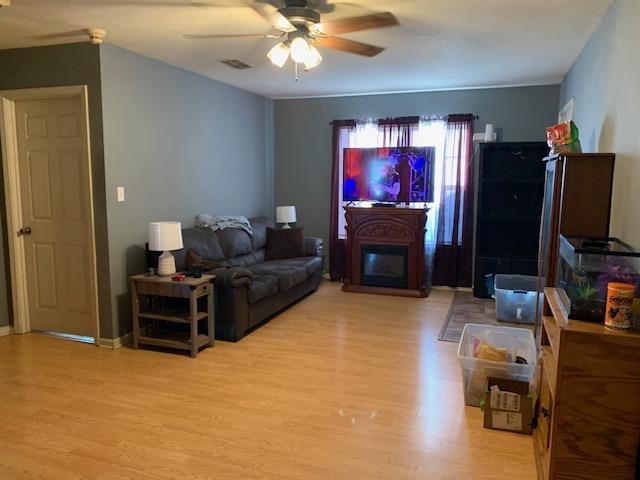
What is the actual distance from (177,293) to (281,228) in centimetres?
239

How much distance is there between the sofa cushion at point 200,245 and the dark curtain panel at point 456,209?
110 inches

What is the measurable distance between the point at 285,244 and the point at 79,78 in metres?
2.85

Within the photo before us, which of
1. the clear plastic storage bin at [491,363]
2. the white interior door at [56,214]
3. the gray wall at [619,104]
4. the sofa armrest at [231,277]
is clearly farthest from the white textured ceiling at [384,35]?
the clear plastic storage bin at [491,363]

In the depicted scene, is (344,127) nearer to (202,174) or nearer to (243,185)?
(243,185)

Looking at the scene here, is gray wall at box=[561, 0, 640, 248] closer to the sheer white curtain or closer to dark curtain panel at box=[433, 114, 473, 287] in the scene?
dark curtain panel at box=[433, 114, 473, 287]

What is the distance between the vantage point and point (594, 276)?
1.86m

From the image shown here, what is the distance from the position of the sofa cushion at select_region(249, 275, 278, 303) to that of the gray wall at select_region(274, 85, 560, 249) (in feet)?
7.07

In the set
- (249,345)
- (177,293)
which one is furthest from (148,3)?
(249,345)

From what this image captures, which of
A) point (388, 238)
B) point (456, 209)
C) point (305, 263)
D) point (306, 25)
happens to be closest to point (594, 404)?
point (306, 25)

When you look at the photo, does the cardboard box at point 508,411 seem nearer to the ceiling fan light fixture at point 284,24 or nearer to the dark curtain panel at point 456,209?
the ceiling fan light fixture at point 284,24

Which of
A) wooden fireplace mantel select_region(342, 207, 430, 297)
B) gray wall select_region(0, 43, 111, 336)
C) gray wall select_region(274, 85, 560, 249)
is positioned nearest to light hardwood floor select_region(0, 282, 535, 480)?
gray wall select_region(0, 43, 111, 336)

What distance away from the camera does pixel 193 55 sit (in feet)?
13.8

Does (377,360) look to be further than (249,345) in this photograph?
No

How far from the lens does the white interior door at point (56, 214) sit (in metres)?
3.99
